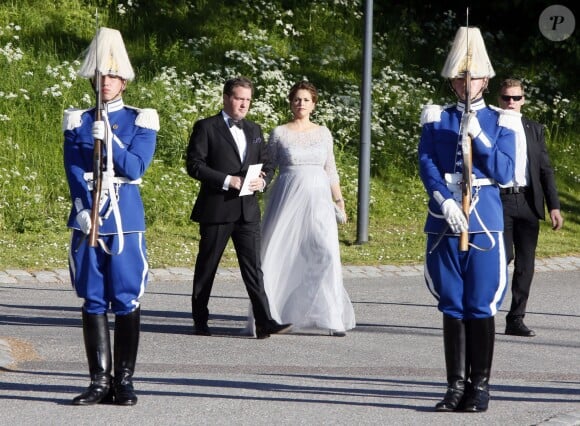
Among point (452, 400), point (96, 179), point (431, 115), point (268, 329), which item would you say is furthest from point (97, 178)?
point (268, 329)

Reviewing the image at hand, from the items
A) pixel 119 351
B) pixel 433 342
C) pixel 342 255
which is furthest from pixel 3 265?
pixel 119 351

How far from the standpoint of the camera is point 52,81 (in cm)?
1803

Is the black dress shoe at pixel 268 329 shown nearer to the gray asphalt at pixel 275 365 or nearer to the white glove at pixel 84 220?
the gray asphalt at pixel 275 365

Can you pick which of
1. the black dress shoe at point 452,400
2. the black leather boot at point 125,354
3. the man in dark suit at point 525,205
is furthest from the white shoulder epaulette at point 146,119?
the man in dark suit at point 525,205

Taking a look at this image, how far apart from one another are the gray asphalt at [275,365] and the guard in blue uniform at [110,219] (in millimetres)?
272

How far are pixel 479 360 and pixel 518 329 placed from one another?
309cm

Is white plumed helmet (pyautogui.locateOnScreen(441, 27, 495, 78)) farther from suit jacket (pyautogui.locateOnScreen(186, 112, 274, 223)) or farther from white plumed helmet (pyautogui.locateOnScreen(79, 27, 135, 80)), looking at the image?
suit jacket (pyautogui.locateOnScreen(186, 112, 274, 223))

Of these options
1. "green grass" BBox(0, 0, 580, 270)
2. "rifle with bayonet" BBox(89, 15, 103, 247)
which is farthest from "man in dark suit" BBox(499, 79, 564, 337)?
"green grass" BBox(0, 0, 580, 270)

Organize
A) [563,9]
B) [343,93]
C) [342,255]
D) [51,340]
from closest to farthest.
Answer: [51,340] < [342,255] < [343,93] < [563,9]

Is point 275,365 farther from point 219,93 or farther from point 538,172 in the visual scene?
point 219,93

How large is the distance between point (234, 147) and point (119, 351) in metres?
2.94

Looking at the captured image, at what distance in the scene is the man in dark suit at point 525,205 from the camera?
9.96m

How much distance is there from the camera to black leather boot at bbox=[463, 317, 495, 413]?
7.18 m

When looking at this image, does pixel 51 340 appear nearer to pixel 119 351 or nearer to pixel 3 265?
pixel 119 351
